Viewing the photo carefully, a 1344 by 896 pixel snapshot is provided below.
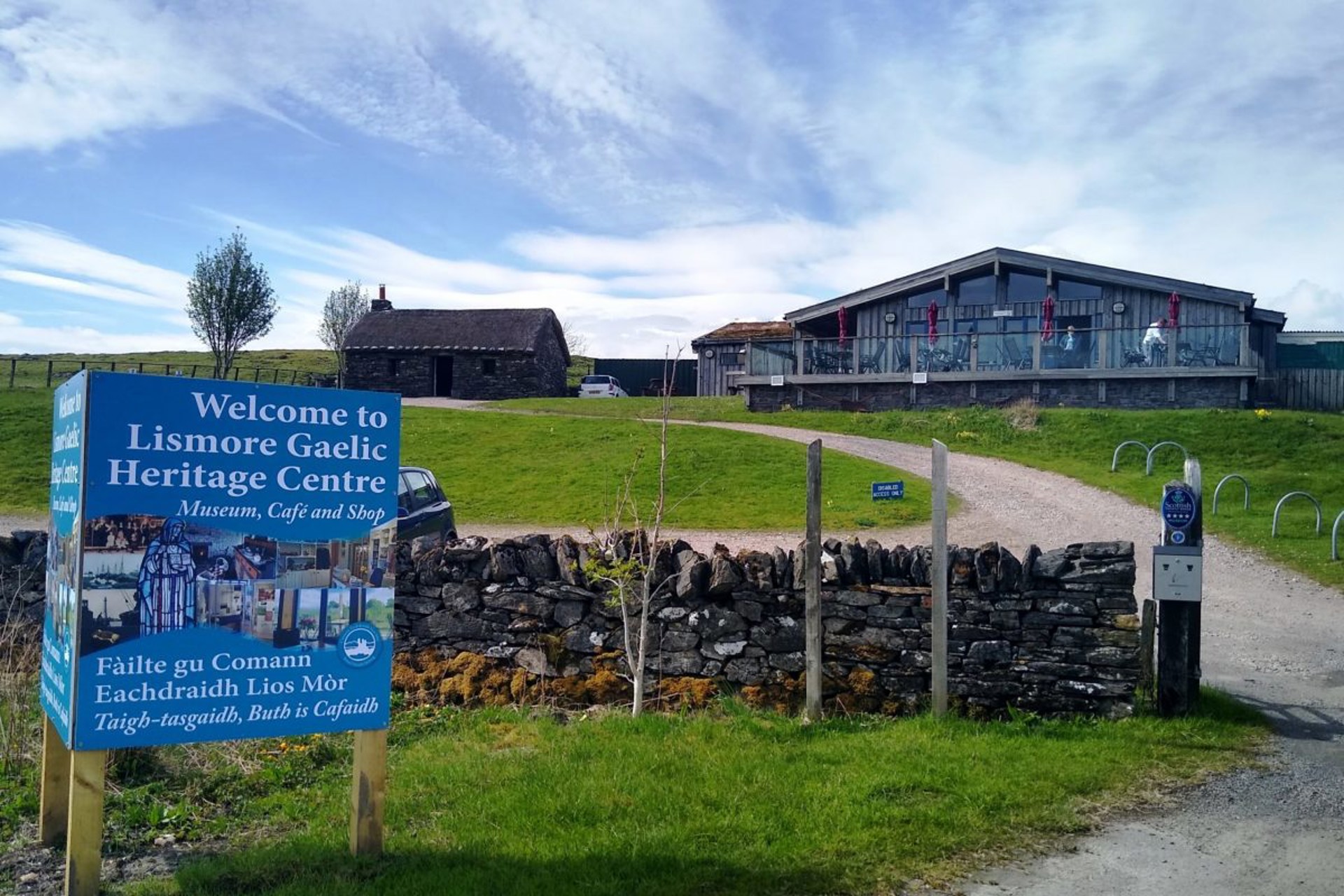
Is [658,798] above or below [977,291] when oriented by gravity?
below

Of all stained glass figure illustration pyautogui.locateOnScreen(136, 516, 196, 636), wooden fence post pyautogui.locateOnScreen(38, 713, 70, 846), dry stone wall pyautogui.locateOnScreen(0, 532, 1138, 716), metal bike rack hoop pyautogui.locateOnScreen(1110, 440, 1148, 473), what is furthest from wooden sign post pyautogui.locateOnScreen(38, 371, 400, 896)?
metal bike rack hoop pyautogui.locateOnScreen(1110, 440, 1148, 473)

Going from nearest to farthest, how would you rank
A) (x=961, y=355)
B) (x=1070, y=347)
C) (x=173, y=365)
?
1. (x=1070, y=347)
2. (x=961, y=355)
3. (x=173, y=365)

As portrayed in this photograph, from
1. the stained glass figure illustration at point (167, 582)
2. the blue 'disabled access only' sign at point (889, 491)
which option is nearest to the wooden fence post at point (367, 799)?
the stained glass figure illustration at point (167, 582)

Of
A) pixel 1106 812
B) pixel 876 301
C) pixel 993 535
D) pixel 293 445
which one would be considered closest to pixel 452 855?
pixel 293 445

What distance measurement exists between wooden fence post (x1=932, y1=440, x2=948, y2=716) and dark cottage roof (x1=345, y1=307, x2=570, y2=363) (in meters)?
39.4

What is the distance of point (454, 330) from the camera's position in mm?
47406

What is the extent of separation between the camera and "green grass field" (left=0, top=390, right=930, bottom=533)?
60.6ft

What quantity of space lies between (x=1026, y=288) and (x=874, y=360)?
6500 mm

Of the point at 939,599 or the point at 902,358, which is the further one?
the point at 902,358

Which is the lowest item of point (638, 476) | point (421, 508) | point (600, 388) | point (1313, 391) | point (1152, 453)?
point (421, 508)

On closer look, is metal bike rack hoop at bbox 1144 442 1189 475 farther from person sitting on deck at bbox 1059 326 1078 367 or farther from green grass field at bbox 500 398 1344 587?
person sitting on deck at bbox 1059 326 1078 367

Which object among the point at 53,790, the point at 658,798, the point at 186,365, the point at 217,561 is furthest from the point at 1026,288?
the point at 186,365

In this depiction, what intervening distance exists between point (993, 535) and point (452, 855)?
41.6ft

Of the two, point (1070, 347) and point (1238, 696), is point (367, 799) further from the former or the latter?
point (1070, 347)
